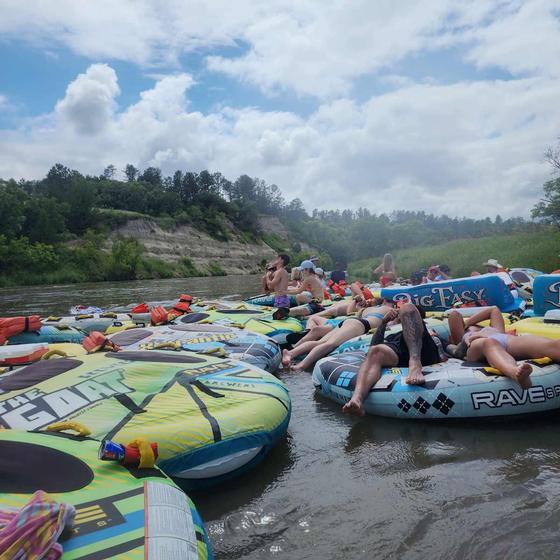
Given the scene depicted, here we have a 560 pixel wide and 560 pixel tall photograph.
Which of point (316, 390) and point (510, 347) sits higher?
point (510, 347)

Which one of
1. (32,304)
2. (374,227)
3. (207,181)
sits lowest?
(32,304)

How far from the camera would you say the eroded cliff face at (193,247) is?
148ft

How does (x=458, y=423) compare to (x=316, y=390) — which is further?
(x=316, y=390)

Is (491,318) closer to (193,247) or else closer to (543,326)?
(543,326)

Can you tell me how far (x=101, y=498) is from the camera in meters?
2.07

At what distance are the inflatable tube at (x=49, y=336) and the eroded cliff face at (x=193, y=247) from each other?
3598 cm

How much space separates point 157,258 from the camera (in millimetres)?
42312

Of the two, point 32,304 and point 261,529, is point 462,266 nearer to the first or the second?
point 32,304

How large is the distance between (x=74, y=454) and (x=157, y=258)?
4115cm

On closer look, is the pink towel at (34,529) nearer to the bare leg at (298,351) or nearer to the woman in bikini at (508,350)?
the woman in bikini at (508,350)

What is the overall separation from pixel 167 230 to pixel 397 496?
48482mm

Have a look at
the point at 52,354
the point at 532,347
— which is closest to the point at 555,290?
the point at 532,347

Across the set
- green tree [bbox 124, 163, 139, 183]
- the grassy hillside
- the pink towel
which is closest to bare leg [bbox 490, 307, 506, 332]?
the pink towel

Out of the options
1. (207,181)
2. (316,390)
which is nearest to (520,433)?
(316,390)
